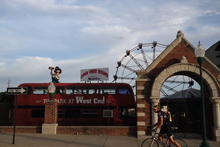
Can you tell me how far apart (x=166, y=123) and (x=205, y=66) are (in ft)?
24.4

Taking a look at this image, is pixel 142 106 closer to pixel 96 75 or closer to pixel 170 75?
pixel 170 75

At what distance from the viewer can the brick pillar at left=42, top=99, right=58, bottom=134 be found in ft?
61.7

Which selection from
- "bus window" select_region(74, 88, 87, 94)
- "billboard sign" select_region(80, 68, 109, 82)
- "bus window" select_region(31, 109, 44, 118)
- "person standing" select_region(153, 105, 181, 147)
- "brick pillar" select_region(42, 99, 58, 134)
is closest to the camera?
"person standing" select_region(153, 105, 181, 147)

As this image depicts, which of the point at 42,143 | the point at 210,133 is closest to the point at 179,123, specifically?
the point at 210,133

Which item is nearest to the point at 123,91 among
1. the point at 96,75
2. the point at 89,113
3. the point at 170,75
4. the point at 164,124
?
the point at 89,113

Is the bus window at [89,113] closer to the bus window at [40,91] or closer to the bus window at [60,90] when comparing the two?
the bus window at [60,90]

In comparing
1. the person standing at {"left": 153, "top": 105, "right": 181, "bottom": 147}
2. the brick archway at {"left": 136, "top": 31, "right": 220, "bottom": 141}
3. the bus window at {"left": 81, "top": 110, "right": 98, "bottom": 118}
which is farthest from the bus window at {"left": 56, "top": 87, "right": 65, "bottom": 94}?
the person standing at {"left": 153, "top": 105, "right": 181, "bottom": 147}

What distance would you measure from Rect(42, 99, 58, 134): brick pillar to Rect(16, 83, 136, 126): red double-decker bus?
13.7 ft

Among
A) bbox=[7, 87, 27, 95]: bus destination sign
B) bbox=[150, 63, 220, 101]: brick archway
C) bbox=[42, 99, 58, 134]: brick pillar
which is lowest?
bbox=[42, 99, 58, 134]: brick pillar

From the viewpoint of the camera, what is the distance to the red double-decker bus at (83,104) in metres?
23.3

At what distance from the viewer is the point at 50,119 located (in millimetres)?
19094

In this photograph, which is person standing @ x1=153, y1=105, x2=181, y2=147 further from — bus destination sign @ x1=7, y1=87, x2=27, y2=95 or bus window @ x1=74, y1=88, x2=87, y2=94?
bus window @ x1=74, y1=88, x2=87, y2=94

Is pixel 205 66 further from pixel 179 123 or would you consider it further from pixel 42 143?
pixel 42 143

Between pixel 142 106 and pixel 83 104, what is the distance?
6.90 m
